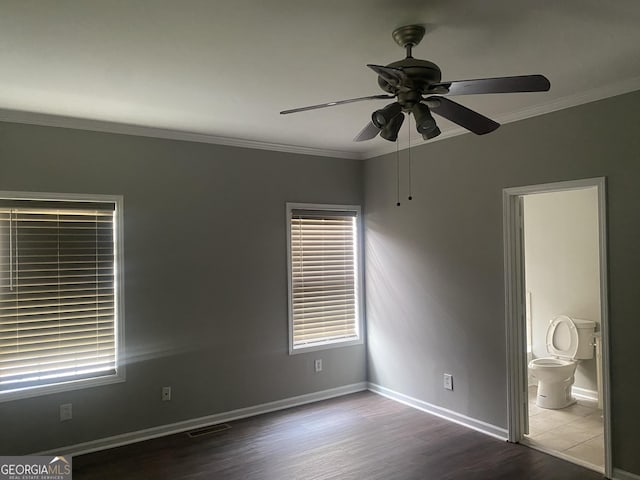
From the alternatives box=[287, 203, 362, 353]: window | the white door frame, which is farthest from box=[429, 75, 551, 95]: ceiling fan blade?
box=[287, 203, 362, 353]: window

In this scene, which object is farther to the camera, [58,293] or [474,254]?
[474,254]

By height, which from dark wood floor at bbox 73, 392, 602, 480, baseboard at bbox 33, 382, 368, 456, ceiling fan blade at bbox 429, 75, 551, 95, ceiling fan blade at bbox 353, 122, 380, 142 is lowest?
dark wood floor at bbox 73, 392, 602, 480

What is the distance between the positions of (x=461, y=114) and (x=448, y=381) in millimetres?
2734

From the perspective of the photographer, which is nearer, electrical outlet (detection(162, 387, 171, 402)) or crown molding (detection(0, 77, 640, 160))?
crown molding (detection(0, 77, 640, 160))

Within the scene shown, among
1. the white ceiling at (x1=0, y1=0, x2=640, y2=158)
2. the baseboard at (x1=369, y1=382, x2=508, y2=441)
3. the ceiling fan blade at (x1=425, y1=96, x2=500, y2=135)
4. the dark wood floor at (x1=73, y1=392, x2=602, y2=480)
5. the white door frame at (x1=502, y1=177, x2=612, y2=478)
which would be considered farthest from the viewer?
the baseboard at (x1=369, y1=382, x2=508, y2=441)

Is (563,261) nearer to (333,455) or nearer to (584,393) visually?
(584,393)

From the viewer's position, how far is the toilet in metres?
4.46

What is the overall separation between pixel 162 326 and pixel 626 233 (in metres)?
3.51

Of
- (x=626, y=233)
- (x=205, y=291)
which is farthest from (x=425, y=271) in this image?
(x=205, y=291)

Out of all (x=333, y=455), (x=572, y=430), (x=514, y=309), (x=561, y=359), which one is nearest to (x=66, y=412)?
(x=333, y=455)

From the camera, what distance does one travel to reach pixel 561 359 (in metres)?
4.81

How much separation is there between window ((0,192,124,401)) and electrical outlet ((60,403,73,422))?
0.46ft

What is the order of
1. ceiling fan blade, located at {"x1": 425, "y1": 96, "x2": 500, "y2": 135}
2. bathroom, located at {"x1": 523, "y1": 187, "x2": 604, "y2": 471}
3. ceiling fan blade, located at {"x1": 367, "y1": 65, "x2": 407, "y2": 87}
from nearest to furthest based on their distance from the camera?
ceiling fan blade, located at {"x1": 367, "y1": 65, "x2": 407, "y2": 87}
ceiling fan blade, located at {"x1": 425, "y1": 96, "x2": 500, "y2": 135}
bathroom, located at {"x1": 523, "y1": 187, "x2": 604, "y2": 471}

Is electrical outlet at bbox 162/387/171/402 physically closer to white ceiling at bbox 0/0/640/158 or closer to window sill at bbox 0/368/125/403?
window sill at bbox 0/368/125/403
